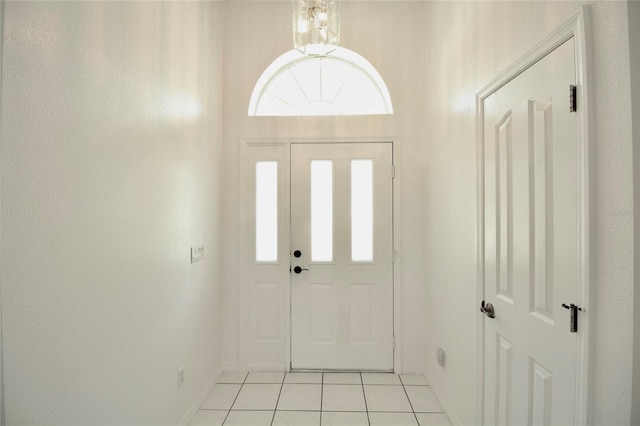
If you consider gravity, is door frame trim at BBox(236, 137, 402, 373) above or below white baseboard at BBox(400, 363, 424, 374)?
above

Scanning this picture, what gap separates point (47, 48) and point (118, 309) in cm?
102

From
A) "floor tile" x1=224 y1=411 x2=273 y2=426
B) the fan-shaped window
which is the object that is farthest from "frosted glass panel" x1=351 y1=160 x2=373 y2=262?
"floor tile" x1=224 y1=411 x2=273 y2=426

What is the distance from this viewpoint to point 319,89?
3006mm

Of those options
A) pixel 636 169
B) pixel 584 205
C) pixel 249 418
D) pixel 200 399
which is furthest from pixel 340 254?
pixel 636 169

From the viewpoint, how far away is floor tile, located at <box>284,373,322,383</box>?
2.66 m

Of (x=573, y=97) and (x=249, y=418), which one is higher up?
(x=573, y=97)

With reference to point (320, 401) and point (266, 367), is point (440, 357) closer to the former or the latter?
point (320, 401)

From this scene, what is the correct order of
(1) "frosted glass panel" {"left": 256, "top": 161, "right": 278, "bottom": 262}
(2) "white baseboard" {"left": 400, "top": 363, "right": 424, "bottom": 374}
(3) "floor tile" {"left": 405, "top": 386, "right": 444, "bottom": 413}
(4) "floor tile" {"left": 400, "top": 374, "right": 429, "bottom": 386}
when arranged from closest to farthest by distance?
(3) "floor tile" {"left": 405, "top": 386, "right": 444, "bottom": 413}
(4) "floor tile" {"left": 400, "top": 374, "right": 429, "bottom": 386}
(2) "white baseboard" {"left": 400, "top": 363, "right": 424, "bottom": 374}
(1) "frosted glass panel" {"left": 256, "top": 161, "right": 278, "bottom": 262}

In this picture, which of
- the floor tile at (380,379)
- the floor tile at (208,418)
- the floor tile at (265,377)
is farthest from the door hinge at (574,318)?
the floor tile at (265,377)

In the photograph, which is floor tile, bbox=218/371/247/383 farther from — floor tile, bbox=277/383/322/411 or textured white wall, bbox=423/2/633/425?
textured white wall, bbox=423/2/633/425

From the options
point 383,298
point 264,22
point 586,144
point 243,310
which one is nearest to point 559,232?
point 586,144

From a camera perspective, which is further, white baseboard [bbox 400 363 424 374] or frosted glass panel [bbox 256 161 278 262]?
frosted glass panel [bbox 256 161 278 262]

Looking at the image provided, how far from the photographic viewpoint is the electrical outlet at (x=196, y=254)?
7.15 ft

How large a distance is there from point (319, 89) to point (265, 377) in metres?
2.64
